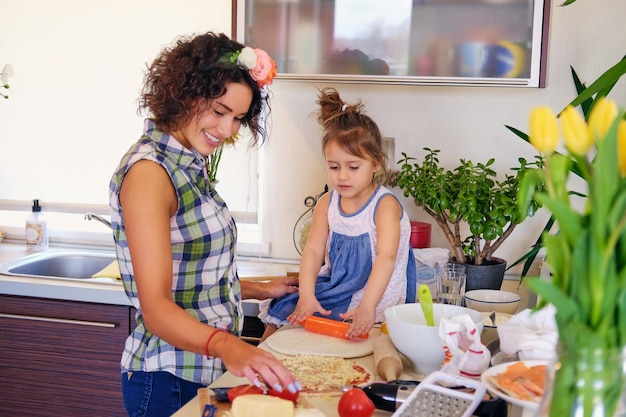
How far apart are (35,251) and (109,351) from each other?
705 mm

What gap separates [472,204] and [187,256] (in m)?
0.94

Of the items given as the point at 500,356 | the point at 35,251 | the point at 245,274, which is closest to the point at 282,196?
the point at 245,274

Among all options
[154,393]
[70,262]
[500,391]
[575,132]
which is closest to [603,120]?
[575,132]

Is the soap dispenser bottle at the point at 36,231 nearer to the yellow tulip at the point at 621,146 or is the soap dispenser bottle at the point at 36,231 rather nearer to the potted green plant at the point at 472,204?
the potted green plant at the point at 472,204

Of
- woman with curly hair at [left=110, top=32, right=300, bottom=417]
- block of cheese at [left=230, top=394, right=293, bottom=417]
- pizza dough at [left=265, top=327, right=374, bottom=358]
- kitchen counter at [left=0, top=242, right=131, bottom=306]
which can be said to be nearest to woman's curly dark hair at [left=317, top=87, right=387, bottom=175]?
woman with curly hair at [left=110, top=32, right=300, bottom=417]

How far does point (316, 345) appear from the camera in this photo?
1.64 m

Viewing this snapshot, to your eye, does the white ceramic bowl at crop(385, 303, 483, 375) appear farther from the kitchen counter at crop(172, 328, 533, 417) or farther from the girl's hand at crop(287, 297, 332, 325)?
the girl's hand at crop(287, 297, 332, 325)

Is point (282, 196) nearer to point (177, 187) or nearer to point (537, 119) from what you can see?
point (177, 187)

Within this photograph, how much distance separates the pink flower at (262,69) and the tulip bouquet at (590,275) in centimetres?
89

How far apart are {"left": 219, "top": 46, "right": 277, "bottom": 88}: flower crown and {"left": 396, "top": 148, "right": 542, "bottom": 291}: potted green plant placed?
0.81 meters

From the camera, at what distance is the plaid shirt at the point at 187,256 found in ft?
4.94

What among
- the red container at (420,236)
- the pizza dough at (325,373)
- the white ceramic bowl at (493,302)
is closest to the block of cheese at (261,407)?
the pizza dough at (325,373)

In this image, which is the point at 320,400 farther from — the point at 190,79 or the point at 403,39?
the point at 403,39

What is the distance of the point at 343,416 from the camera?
1207 millimetres
